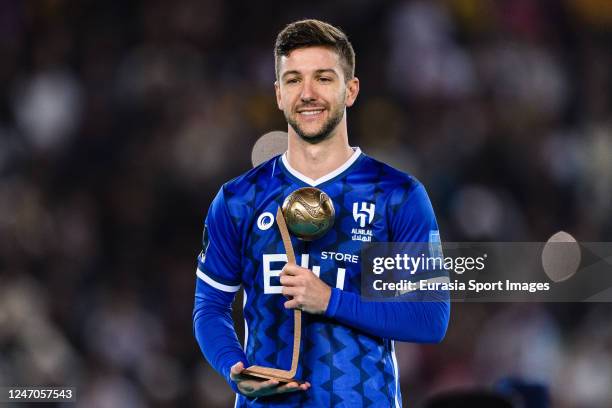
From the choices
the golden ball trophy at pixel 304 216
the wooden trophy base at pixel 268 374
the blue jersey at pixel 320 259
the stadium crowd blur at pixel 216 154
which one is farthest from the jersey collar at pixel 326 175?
the stadium crowd blur at pixel 216 154

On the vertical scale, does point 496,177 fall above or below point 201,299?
above

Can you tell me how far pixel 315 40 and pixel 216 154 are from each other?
4911 millimetres

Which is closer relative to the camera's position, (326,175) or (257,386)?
(257,386)

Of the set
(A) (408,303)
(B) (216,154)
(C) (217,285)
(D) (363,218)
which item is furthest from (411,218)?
(B) (216,154)

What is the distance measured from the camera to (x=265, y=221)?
11.3 feet


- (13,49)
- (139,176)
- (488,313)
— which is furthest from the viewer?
(13,49)

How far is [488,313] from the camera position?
7461 mm

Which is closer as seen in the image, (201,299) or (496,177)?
(201,299)

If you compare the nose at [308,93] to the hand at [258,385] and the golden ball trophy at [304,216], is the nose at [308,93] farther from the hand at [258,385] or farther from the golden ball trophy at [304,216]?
the hand at [258,385]

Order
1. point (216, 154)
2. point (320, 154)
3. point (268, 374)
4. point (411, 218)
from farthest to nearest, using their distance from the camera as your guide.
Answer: point (216, 154), point (320, 154), point (411, 218), point (268, 374)

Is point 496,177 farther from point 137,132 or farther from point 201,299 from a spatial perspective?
point 201,299

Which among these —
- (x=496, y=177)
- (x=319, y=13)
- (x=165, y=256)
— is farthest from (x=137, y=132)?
(x=496, y=177)

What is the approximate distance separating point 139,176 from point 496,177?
9.23ft

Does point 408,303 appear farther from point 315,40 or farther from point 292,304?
point 315,40
